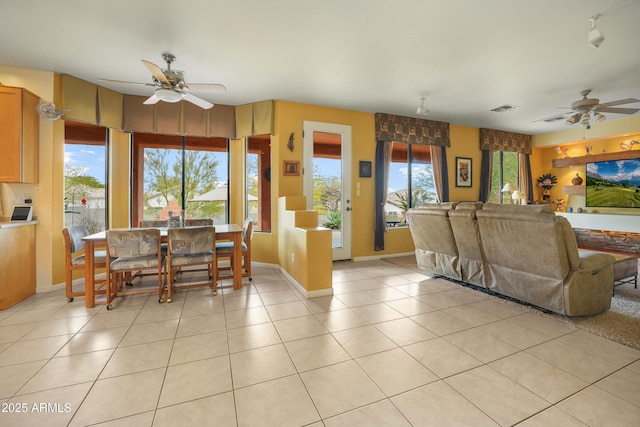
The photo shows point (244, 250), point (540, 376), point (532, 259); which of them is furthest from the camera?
point (244, 250)

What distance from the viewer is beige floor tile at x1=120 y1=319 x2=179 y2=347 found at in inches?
91.5

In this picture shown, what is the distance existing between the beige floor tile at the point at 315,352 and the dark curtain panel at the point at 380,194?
325 centimetres

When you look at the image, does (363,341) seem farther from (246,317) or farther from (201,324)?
(201,324)

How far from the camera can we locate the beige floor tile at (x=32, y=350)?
2033mm

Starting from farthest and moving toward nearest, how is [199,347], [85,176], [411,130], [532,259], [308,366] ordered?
[411,130]
[85,176]
[532,259]
[199,347]
[308,366]

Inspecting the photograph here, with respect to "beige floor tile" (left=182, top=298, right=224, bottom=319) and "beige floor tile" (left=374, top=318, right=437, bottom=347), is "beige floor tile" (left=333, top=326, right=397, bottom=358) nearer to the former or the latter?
"beige floor tile" (left=374, top=318, right=437, bottom=347)

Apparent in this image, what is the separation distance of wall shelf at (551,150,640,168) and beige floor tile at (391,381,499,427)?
7.42 meters

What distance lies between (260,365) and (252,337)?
1.40 feet

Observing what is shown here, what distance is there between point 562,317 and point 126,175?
6067mm

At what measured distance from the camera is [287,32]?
2.76 meters

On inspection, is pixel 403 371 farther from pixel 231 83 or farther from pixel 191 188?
pixel 191 188

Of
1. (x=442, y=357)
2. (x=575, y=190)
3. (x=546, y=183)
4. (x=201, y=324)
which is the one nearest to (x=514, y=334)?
(x=442, y=357)

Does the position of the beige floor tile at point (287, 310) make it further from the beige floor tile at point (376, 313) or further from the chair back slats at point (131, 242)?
the chair back slats at point (131, 242)

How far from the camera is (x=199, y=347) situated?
2217mm
